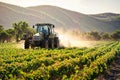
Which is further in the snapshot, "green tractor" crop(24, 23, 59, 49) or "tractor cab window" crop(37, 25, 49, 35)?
"tractor cab window" crop(37, 25, 49, 35)

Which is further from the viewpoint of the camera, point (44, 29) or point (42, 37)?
point (44, 29)

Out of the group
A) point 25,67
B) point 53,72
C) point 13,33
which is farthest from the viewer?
point 13,33

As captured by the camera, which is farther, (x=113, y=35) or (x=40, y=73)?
(x=113, y=35)

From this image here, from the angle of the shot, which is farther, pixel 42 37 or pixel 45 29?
pixel 45 29

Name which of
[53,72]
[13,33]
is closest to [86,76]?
[53,72]

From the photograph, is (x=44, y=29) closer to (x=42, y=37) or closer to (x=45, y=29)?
(x=45, y=29)

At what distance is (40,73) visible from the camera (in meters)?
15.7

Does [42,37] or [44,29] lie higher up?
[44,29]

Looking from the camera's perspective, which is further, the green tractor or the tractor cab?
the tractor cab

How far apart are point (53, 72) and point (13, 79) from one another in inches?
126

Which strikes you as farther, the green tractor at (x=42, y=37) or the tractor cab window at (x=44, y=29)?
the tractor cab window at (x=44, y=29)

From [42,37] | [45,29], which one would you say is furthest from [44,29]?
[42,37]

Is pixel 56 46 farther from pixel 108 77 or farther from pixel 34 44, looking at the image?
pixel 108 77

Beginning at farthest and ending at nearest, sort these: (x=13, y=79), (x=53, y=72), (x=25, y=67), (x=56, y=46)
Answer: (x=56, y=46) < (x=25, y=67) < (x=53, y=72) < (x=13, y=79)
